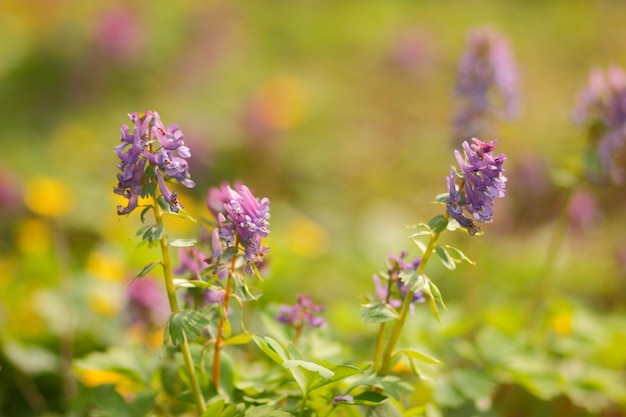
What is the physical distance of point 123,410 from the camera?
2320mm

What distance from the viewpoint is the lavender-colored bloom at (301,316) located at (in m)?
2.46

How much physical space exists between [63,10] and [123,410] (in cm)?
910

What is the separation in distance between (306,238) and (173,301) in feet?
10.6

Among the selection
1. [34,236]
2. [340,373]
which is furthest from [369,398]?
[34,236]

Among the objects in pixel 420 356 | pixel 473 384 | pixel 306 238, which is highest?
pixel 306 238

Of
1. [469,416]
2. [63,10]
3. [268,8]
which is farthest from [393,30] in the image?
[469,416]

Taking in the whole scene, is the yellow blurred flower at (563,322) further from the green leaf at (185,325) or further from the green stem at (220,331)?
the green leaf at (185,325)

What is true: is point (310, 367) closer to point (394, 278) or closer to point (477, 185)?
point (394, 278)

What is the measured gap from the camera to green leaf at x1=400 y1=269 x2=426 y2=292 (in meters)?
1.98

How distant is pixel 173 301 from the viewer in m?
2.11

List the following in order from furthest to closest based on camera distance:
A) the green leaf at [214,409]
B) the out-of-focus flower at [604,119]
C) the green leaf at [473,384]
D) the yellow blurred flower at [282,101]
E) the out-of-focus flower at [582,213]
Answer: the yellow blurred flower at [282,101] → the out-of-focus flower at [582,213] → the out-of-focus flower at [604,119] → the green leaf at [473,384] → the green leaf at [214,409]

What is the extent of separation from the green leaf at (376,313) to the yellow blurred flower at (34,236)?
3293 millimetres

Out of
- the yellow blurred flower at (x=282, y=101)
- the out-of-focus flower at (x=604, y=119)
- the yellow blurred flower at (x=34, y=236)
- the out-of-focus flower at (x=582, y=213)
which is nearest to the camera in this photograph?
the out-of-focus flower at (x=604, y=119)

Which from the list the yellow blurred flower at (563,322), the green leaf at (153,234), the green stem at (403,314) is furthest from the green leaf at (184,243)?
the yellow blurred flower at (563,322)
